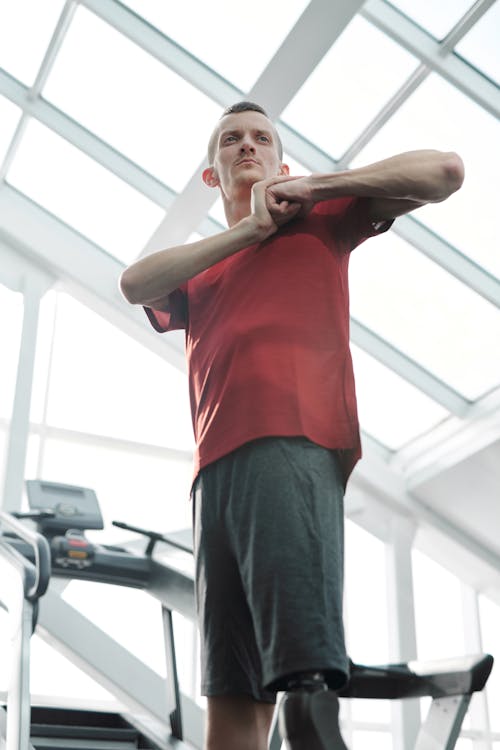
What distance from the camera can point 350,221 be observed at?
1.40 meters

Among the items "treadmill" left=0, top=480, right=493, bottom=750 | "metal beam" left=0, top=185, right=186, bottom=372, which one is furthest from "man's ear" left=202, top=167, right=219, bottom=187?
"metal beam" left=0, top=185, right=186, bottom=372

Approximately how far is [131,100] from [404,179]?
488cm

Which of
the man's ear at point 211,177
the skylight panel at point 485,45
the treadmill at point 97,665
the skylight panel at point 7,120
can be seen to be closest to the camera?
the man's ear at point 211,177

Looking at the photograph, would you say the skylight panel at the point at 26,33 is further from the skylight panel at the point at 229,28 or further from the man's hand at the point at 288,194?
the man's hand at the point at 288,194

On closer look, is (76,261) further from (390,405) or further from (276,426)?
(276,426)

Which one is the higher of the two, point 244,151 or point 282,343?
point 244,151

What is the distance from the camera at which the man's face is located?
4.99ft

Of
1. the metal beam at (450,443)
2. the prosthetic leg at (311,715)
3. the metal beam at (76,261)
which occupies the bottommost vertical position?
the prosthetic leg at (311,715)

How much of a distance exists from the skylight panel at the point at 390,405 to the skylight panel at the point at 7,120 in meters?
2.77

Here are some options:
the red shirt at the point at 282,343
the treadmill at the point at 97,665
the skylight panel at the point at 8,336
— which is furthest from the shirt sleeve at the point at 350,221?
the skylight panel at the point at 8,336

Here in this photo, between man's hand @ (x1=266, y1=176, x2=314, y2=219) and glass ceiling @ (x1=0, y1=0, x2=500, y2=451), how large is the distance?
3.03 metres

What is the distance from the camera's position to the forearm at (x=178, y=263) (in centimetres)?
133

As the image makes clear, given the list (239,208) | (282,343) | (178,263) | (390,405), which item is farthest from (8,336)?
(282,343)

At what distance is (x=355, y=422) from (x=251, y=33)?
422 centimetres
